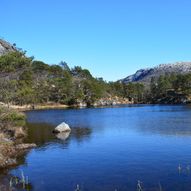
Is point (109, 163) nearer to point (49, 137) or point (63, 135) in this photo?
point (49, 137)

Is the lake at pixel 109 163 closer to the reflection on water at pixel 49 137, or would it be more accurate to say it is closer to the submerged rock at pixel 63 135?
the reflection on water at pixel 49 137

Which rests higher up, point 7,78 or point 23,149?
point 7,78

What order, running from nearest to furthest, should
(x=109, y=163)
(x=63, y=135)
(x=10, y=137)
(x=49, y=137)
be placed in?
(x=109, y=163) < (x=10, y=137) < (x=49, y=137) < (x=63, y=135)

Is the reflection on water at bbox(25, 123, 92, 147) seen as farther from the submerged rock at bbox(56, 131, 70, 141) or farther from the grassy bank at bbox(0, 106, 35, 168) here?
the grassy bank at bbox(0, 106, 35, 168)

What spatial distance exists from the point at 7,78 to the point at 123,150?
111ft

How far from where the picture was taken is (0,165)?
40.8m

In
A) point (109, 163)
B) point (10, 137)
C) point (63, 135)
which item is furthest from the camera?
point (63, 135)

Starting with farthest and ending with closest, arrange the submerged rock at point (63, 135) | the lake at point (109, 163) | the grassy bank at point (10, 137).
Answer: the submerged rock at point (63, 135)
the grassy bank at point (10, 137)
the lake at point (109, 163)

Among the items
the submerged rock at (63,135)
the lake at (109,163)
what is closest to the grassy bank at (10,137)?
the lake at (109,163)

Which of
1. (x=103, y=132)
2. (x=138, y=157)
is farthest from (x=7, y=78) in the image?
(x=138, y=157)

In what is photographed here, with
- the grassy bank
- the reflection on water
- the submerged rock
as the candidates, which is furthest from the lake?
the grassy bank

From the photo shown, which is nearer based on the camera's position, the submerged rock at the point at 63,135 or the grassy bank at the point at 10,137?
the grassy bank at the point at 10,137

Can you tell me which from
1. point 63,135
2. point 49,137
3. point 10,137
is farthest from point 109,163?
point 63,135

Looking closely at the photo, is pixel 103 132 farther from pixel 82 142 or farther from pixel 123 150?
pixel 123 150
